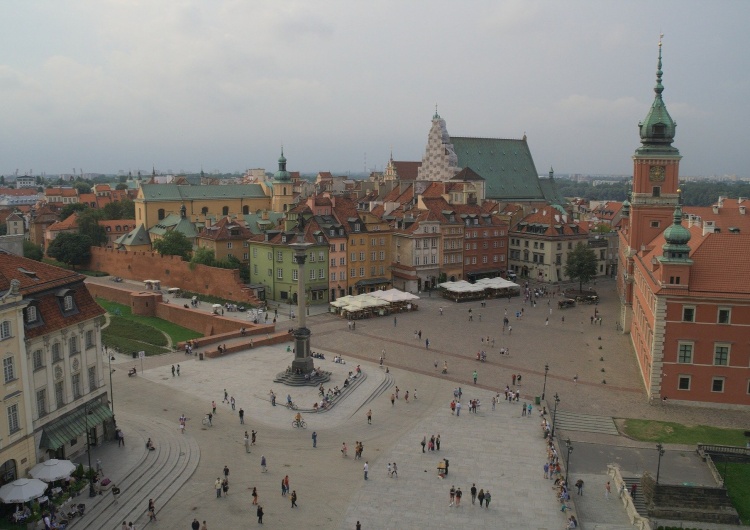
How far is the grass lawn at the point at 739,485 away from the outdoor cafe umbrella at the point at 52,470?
28845mm

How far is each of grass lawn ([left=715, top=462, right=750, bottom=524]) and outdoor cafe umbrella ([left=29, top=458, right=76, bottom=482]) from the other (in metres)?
28.8

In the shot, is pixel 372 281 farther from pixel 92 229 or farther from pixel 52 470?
pixel 52 470

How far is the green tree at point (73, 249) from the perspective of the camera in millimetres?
93062

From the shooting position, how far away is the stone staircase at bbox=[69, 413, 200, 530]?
27672mm

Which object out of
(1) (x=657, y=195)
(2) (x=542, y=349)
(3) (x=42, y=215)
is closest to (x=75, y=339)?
(2) (x=542, y=349)

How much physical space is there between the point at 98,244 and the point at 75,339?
7283cm

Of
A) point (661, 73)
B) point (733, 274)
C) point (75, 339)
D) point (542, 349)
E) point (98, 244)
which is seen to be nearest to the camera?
point (75, 339)

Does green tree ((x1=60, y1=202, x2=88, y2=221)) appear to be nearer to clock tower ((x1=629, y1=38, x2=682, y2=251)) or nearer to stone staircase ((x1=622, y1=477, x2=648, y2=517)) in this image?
clock tower ((x1=629, y1=38, x2=682, y2=251))

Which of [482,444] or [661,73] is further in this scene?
[661,73]

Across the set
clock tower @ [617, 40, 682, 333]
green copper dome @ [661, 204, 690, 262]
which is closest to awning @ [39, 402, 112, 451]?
green copper dome @ [661, 204, 690, 262]

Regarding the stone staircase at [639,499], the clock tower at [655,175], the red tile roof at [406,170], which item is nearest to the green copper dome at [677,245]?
the stone staircase at [639,499]

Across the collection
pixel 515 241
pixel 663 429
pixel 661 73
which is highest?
pixel 661 73

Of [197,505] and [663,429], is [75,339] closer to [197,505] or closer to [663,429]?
[197,505]

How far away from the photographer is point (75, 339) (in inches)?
1297
